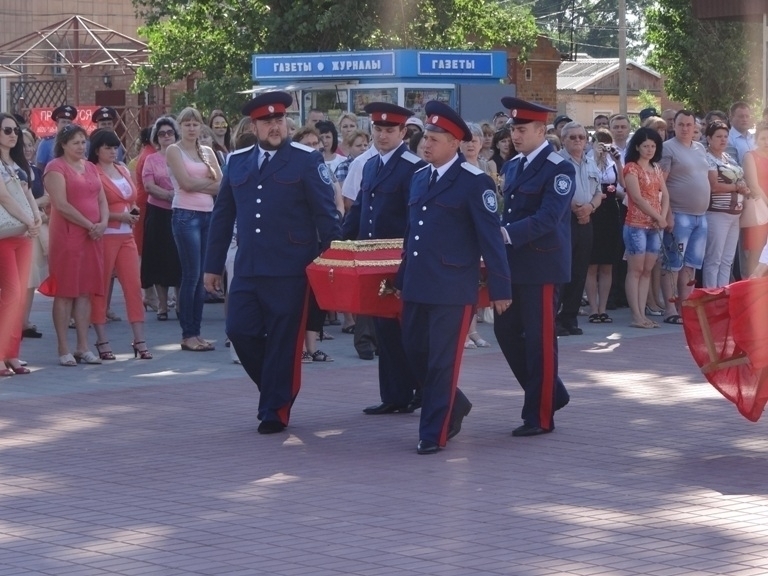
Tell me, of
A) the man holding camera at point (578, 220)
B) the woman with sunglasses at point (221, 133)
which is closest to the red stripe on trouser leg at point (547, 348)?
A: the man holding camera at point (578, 220)

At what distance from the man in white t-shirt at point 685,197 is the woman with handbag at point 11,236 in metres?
6.01

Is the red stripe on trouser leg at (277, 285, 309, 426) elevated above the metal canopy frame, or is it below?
below

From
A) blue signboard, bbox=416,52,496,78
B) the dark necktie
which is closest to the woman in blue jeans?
the dark necktie

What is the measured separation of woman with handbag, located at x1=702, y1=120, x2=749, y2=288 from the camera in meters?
13.9

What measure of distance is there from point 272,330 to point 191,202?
374cm

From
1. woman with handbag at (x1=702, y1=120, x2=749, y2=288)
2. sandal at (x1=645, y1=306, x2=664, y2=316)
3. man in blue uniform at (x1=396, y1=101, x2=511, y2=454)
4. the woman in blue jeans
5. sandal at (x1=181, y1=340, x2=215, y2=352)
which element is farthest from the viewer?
sandal at (x1=645, y1=306, x2=664, y2=316)

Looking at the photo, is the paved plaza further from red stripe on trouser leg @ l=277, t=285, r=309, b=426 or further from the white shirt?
the white shirt

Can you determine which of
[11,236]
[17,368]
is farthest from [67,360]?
[11,236]

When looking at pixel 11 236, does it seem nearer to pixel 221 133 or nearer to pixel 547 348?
pixel 221 133

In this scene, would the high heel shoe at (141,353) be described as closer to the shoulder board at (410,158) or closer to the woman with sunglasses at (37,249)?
the woman with sunglasses at (37,249)

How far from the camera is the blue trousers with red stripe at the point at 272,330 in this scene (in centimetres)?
841

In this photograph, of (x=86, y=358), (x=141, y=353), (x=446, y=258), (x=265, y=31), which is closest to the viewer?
(x=446, y=258)

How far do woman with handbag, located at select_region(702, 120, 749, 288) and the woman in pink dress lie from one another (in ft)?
19.4

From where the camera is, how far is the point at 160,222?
13711mm
